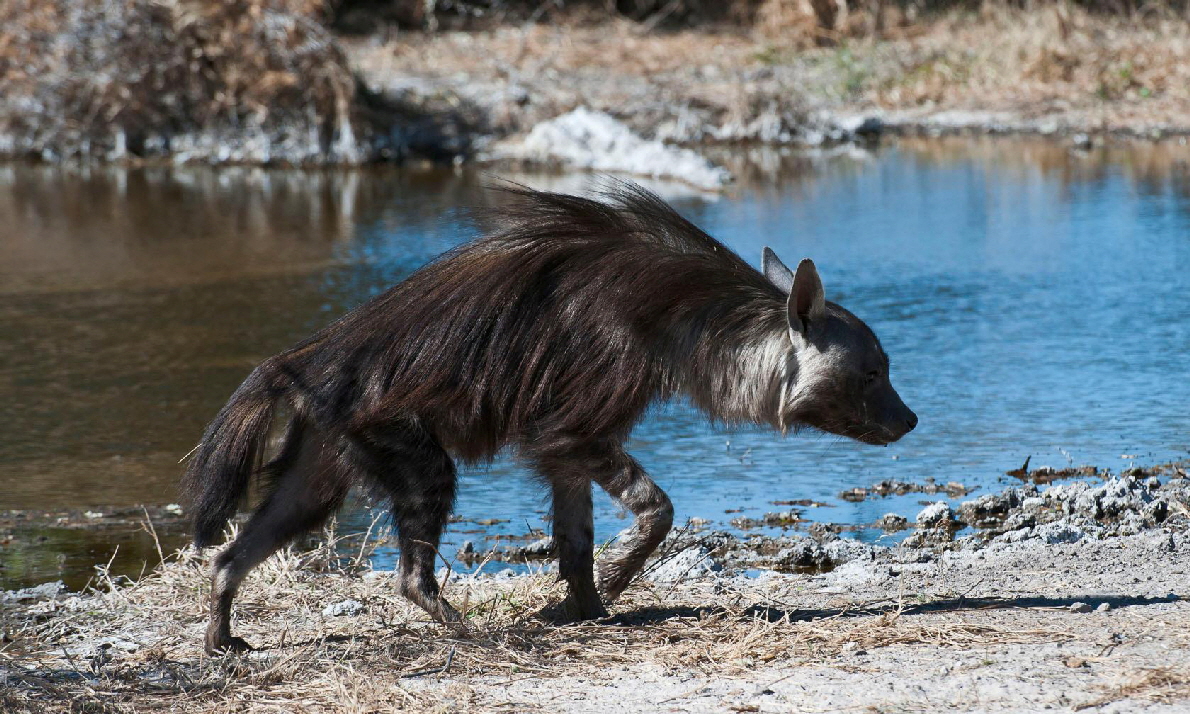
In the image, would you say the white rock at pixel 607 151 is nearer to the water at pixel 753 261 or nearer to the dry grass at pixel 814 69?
the water at pixel 753 261

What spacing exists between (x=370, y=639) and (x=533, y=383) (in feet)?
3.46

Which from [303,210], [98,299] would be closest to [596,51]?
[303,210]

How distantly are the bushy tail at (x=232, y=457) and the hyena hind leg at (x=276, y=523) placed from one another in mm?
123

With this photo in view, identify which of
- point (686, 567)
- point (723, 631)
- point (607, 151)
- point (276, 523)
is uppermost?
point (607, 151)

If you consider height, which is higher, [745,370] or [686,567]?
[745,370]

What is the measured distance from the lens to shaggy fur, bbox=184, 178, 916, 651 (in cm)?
509

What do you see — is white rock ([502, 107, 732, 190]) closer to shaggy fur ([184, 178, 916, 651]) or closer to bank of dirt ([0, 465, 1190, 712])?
bank of dirt ([0, 465, 1190, 712])

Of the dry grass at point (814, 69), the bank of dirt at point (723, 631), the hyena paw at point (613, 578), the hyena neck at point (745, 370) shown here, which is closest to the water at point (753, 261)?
the hyena paw at point (613, 578)

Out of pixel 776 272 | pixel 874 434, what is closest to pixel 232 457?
pixel 776 272

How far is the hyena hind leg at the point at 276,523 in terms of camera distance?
202 inches

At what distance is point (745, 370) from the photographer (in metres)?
5.23

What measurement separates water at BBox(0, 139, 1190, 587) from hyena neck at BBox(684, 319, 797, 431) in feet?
2.71

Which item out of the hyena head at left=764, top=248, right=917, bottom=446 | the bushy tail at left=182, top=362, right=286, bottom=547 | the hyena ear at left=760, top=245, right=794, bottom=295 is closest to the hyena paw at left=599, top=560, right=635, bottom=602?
the hyena head at left=764, top=248, right=917, bottom=446

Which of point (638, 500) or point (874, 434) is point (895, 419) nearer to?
point (874, 434)
